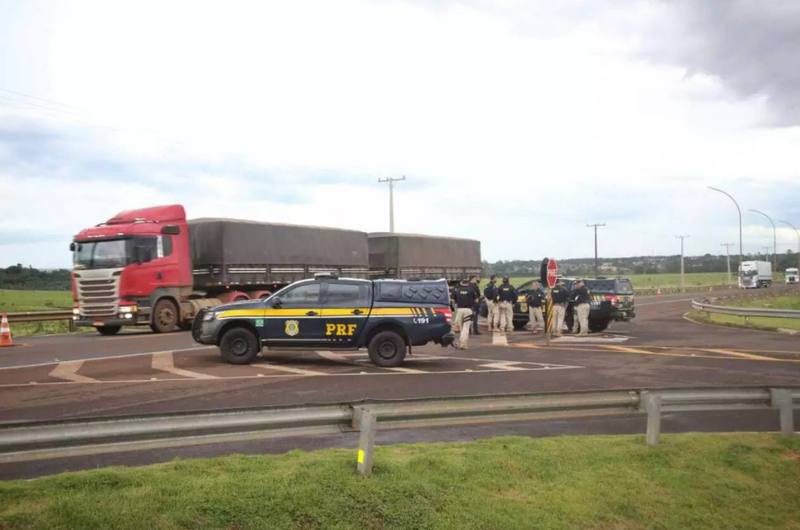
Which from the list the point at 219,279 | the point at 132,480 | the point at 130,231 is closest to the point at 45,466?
the point at 132,480

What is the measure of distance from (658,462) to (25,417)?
7.37 meters

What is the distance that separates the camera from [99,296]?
2155 cm

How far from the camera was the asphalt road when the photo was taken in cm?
889

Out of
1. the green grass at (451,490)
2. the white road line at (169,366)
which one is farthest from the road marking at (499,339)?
the green grass at (451,490)

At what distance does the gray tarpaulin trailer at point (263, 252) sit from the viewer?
24.0m

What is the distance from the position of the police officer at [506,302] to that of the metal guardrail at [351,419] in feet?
52.1

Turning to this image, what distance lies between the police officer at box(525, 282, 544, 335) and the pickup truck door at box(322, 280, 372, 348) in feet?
37.1

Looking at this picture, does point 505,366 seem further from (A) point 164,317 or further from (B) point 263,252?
(B) point 263,252

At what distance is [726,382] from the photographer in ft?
41.4

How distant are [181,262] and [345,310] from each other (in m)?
9.86

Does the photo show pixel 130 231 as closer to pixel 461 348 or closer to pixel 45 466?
pixel 461 348

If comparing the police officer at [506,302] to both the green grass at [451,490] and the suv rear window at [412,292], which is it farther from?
the green grass at [451,490]

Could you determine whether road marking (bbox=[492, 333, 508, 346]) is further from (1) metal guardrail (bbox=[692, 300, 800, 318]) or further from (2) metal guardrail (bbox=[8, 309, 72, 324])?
(2) metal guardrail (bbox=[8, 309, 72, 324])

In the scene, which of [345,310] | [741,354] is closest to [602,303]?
[741,354]
